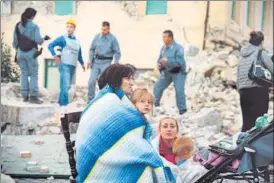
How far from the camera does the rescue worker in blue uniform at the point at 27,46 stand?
3.61 m

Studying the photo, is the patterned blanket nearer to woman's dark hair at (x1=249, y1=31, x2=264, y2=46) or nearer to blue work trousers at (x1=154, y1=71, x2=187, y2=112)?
woman's dark hair at (x1=249, y1=31, x2=264, y2=46)

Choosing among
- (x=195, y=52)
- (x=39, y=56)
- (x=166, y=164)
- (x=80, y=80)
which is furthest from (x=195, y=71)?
(x=166, y=164)

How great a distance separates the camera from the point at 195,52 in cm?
523

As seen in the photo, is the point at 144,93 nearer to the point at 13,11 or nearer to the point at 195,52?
the point at 13,11

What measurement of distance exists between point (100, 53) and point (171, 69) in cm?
45

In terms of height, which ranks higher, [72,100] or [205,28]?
[205,28]

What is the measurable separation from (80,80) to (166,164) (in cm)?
236

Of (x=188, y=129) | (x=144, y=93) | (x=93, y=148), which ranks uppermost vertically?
(x=144, y=93)

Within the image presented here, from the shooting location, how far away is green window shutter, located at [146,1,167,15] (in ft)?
15.6

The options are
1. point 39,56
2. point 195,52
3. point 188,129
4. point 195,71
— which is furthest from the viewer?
point 195,52

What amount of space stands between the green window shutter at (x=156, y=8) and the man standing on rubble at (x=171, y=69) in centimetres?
68

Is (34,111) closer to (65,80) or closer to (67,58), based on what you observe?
(65,80)

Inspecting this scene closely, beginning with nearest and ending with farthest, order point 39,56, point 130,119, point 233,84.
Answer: point 130,119
point 39,56
point 233,84

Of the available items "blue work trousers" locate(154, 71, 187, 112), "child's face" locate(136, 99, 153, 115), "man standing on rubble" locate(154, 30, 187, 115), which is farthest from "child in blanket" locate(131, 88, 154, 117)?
"blue work trousers" locate(154, 71, 187, 112)
